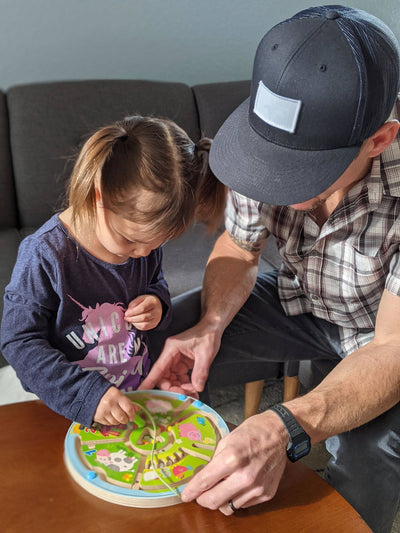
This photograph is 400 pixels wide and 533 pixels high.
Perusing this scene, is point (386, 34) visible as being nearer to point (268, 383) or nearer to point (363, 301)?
point (363, 301)

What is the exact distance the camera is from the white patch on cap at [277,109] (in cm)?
92

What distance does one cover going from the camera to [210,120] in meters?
2.34

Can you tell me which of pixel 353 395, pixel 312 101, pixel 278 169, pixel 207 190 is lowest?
pixel 353 395

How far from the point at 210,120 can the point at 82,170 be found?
1.37 meters

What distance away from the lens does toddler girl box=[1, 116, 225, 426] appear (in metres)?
1.03

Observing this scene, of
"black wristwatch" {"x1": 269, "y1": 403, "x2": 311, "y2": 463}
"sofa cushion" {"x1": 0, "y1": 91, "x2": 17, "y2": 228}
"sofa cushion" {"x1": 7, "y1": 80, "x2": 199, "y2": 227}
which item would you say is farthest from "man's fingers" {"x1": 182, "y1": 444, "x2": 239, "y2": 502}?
"sofa cushion" {"x1": 0, "y1": 91, "x2": 17, "y2": 228}

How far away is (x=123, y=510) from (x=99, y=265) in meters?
0.49

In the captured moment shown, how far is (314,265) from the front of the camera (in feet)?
4.46

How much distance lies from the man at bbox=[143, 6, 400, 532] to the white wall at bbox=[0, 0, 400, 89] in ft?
4.41

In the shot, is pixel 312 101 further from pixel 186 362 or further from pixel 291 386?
pixel 291 386

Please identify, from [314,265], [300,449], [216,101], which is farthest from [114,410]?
[216,101]

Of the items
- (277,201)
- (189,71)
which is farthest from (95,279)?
(189,71)

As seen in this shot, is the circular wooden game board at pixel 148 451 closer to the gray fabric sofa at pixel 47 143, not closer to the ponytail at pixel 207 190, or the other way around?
the ponytail at pixel 207 190

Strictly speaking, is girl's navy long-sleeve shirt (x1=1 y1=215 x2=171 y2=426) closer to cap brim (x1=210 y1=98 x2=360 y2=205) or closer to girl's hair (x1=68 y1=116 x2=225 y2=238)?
girl's hair (x1=68 y1=116 x2=225 y2=238)
